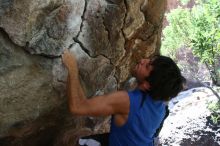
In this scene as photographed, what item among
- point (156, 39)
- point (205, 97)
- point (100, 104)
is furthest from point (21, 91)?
point (205, 97)

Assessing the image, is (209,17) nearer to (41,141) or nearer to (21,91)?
(41,141)

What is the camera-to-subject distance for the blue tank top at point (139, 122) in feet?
6.43

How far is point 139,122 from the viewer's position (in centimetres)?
199

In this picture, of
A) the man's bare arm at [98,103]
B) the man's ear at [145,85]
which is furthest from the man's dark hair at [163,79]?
the man's bare arm at [98,103]

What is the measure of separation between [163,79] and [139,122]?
258 mm

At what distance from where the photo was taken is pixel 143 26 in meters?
2.65

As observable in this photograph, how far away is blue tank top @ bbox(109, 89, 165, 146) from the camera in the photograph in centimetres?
196

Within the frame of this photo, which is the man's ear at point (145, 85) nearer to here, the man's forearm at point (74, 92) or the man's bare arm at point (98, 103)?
the man's bare arm at point (98, 103)

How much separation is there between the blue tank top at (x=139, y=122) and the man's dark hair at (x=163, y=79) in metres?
0.06

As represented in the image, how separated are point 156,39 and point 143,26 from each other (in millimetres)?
350

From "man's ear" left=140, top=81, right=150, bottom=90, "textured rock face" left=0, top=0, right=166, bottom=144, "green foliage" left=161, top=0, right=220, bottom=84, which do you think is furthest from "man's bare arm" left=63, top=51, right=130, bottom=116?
"green foliage" left=161, top=0, right=220, bottom=84

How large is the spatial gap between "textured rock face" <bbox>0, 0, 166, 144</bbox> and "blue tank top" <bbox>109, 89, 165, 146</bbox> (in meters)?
0.38

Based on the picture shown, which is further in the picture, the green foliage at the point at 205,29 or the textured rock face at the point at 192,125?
the textured rock face at the point at 192,125

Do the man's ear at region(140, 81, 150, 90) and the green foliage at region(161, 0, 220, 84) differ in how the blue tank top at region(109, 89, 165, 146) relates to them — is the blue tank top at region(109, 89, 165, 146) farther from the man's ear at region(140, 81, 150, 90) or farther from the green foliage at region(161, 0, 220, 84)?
the green foliage at region(161, 0, 220, 84)
